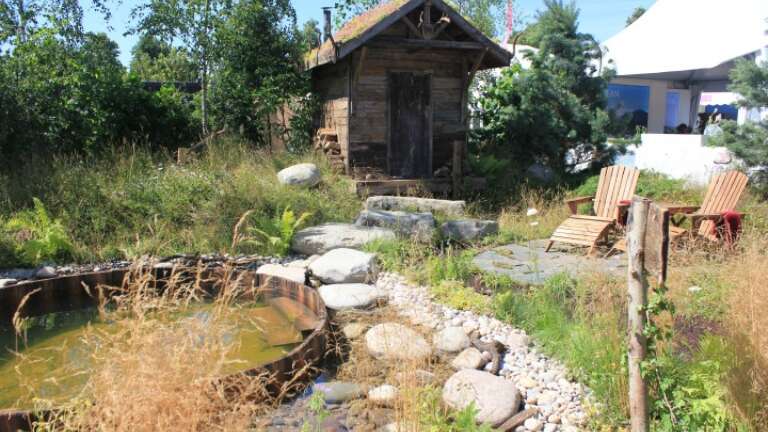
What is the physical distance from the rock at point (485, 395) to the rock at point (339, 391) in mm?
643

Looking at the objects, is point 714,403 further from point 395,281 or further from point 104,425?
point 395,281

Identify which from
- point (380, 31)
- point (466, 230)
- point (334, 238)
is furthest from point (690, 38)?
point (334, 238)

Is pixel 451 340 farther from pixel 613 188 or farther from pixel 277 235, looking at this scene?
pixel 613 188

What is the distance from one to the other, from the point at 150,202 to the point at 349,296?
11.9ft

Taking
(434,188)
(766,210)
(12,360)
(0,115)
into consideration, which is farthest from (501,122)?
(12,360)

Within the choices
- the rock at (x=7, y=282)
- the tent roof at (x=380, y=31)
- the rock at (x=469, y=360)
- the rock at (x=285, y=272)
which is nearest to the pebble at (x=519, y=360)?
the rock at (x=469, y=360)

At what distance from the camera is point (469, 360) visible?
4.65 metres

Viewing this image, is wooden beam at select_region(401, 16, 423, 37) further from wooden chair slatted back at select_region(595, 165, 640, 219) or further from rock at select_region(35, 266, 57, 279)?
rock at select_region(35, 266, 57, 279)

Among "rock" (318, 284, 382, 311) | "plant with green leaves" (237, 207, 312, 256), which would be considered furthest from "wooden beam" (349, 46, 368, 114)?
"rock" (318, 284, 382, 311)

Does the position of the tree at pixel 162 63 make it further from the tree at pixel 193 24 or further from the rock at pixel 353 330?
the rock at pixel 353 330

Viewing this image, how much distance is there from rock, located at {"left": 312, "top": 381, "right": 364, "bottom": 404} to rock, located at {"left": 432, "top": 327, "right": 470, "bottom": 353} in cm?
84

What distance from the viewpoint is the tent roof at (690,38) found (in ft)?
39.0

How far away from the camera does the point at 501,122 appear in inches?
499

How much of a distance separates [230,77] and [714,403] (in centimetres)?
1088
